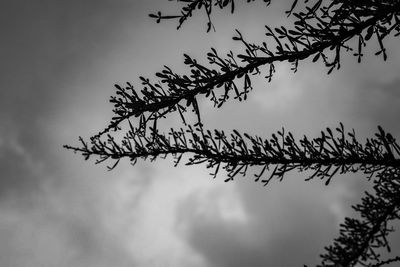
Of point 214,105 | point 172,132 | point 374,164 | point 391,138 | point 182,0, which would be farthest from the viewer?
point 172,132

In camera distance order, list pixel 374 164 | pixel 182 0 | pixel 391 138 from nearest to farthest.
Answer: pixel 182 0
pixel 391 138
pixel 374 164

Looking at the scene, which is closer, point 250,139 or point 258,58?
point 258,58

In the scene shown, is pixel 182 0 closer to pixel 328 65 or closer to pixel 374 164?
pixel 328 65

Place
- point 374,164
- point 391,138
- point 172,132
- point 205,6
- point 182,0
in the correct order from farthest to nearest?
point 172,132 < point 374,164 < point 391,138 < point 205,6 < point 182,0

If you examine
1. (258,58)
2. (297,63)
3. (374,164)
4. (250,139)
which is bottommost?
(258,58)

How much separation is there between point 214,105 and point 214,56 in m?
0.57

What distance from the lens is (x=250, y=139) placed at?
5281 mm

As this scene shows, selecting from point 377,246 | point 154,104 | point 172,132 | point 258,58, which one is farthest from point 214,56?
point 377,246

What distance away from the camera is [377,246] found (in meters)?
4.80

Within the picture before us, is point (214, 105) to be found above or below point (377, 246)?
below

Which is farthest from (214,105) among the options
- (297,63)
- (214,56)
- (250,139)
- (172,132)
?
(172,132)

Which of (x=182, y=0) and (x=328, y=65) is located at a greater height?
(x=328, y=65)

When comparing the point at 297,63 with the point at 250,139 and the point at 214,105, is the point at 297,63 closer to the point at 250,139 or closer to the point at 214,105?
the point at 214,105

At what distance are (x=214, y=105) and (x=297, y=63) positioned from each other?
1000 mm
